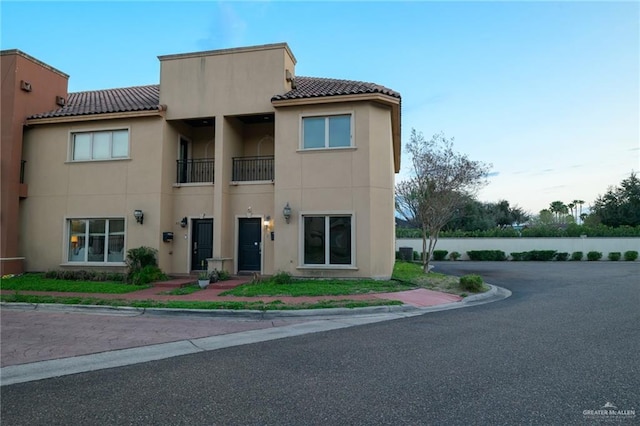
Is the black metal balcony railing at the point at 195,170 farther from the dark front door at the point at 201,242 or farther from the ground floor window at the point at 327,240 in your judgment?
the ground floor window at the point at 327,240

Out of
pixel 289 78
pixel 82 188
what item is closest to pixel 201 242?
pixel 82 188

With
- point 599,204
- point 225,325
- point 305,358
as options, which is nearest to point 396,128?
point 225,325

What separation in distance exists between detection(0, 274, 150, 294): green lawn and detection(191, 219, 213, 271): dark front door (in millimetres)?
2783

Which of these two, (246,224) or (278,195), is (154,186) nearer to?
(246,224)

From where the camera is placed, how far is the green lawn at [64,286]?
39.0 ft

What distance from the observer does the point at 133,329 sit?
7.74 m

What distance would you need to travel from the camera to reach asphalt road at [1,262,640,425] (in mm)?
3777

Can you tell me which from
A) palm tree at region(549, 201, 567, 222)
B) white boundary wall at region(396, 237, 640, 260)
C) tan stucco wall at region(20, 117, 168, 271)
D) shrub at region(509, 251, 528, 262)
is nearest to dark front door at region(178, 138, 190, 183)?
tan stucco wall at region(20, 117, 168, 271)

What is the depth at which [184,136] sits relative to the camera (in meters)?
16.1

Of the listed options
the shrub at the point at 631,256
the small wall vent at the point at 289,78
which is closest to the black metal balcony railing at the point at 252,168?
the small wall vent at the point at 289,78

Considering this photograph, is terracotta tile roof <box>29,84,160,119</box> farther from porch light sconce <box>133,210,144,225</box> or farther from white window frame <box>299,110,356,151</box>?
white window frame <box>299,110,356,151</box>

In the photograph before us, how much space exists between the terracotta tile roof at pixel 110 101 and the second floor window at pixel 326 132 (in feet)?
19.3

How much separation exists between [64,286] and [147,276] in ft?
8.03

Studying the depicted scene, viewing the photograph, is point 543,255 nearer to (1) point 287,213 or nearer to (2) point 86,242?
(1) point 287,213
